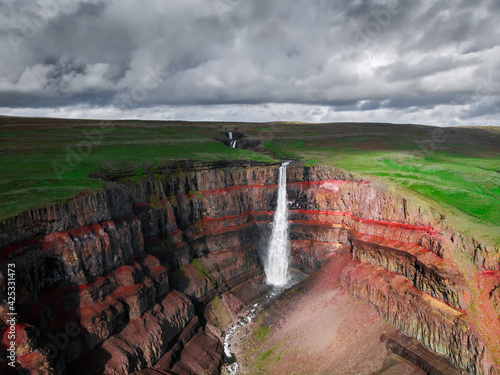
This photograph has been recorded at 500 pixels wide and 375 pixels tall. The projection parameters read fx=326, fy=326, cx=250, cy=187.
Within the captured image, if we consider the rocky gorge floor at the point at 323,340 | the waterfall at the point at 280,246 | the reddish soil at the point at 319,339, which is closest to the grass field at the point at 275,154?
the waterfall at the point at 280,246

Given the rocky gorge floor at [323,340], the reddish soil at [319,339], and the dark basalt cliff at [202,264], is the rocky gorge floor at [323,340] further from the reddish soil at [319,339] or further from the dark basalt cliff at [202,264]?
the dark basalt cliff at [202,264]

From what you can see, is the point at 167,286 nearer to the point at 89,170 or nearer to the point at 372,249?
the point at 89,170

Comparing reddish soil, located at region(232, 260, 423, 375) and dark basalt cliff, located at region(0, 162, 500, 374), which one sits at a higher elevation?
dark basalt cliff, located at region(0, 162, 500, 374)

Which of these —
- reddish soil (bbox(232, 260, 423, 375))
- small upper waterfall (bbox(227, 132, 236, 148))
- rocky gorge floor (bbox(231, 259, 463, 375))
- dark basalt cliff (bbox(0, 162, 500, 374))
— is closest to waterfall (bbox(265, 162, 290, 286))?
dark basalt cliff (bbox(0, 162, 500, 374))

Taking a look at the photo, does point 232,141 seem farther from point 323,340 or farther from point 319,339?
point 323,340

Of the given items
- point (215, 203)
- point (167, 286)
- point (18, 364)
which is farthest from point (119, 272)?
point (215, 203)

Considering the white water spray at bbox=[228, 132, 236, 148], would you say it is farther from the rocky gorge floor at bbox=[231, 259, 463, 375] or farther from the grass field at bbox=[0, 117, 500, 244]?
the rocky gorge floor at bbox=[231, 259, 463, 375]
